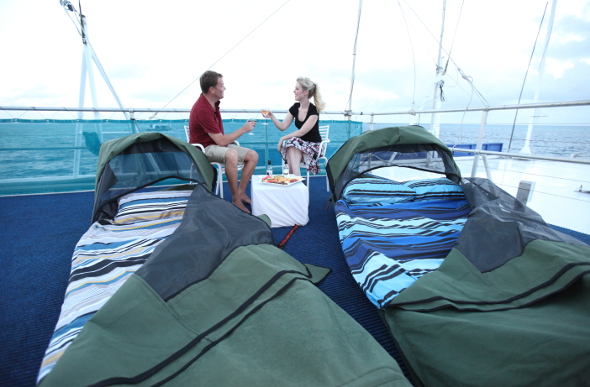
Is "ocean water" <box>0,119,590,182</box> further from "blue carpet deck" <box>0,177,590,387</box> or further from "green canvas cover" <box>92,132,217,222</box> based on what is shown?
"green canvas cover" <box>92,132,217,222</box>

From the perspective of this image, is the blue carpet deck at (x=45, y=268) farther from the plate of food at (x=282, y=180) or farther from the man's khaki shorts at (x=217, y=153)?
the man's khaki shorts at (x=217, y=153)

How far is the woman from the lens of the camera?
9.97 ft

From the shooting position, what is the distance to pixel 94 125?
3338 mm

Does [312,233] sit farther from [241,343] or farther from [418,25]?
[418,25]

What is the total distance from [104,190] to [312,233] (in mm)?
1525

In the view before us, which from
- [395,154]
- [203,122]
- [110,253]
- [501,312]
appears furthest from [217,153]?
[501,312]

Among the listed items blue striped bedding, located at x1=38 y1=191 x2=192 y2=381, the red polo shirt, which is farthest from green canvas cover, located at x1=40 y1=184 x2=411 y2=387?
the red polo shirt

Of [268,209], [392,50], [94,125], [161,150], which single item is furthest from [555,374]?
[392,50]

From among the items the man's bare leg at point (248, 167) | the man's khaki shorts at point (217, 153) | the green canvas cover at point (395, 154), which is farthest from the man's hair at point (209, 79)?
the green canvas cover at point (395, 154)

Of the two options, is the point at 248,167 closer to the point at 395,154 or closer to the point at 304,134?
the point at 304,134

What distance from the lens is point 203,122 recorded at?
259 centimetres

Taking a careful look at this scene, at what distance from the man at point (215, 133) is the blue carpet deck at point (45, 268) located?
78 centimetres

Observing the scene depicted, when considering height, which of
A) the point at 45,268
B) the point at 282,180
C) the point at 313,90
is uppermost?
the point at 313,90

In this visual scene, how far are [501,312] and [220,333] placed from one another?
0.95 m
